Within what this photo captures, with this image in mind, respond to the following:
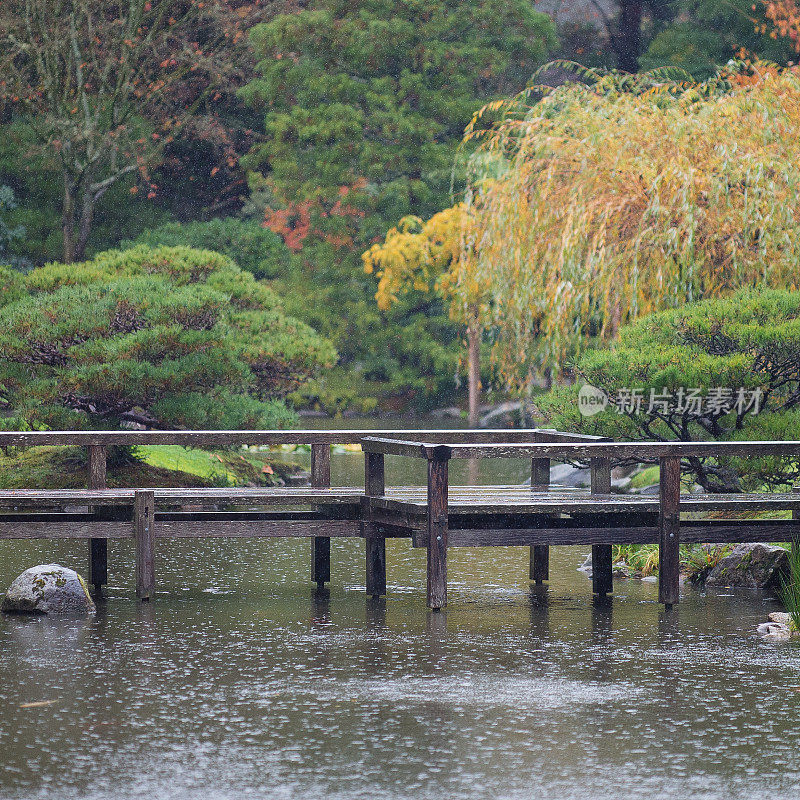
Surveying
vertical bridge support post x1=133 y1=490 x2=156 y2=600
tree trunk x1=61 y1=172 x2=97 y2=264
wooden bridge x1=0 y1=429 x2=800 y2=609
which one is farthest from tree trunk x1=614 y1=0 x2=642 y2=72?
vertical bridge support post x1=133 y1=490 x2=156 y2=600

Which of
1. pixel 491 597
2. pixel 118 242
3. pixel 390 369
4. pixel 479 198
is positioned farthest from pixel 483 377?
pixel 491 597

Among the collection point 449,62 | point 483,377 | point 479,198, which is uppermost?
point 449,62

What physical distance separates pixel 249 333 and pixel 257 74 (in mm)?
27050

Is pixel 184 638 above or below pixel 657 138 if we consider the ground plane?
below

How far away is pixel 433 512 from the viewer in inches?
411

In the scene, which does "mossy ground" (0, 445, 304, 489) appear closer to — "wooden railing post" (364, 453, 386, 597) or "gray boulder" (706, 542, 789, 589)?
"wooden railing post" (364, 453, 386, 597)

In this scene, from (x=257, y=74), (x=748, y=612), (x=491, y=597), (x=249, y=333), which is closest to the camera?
(x=748, y=612)

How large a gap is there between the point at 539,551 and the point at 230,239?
25432 millimetres

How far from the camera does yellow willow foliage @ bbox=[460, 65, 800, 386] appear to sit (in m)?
A: 16.6

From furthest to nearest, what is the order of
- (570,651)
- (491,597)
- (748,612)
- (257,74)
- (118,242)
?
(257,74) → (118,242) → (491,597) → (748,612) → (570,651)

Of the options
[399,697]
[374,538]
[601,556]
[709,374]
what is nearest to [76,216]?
[709,374]

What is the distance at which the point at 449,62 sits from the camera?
4119 centimetres

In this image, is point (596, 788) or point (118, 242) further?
point (118, 242)

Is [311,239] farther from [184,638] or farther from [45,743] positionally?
[45,743]
